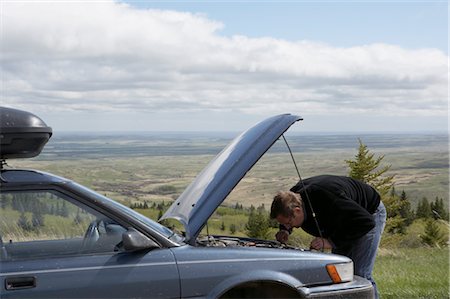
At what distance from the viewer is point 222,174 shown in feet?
17.1

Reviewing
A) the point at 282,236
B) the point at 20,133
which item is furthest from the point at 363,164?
the point at 20,133

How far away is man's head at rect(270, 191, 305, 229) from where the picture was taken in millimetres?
5645

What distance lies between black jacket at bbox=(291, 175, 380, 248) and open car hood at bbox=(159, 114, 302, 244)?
70cm

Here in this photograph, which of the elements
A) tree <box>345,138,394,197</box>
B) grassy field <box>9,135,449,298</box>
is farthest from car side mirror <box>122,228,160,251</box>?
tree <box>345,138,394,197</box>

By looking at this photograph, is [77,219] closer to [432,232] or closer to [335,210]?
[335,210]

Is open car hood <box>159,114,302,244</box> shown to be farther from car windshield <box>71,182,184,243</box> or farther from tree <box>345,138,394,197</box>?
tree <box>345,138,394,197</box>

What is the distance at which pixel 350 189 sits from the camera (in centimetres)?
602

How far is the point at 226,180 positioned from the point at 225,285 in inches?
36.0

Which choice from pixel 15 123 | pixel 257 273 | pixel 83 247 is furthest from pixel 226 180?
pixel 15 123

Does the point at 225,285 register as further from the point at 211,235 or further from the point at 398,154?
the point at 398,154

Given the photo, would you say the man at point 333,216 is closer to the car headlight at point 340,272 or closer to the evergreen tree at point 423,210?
the car headlight at point 340,272

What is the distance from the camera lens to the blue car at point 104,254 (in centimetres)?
428

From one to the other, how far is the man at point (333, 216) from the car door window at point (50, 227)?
1.75 metres

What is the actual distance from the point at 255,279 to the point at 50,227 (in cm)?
152
